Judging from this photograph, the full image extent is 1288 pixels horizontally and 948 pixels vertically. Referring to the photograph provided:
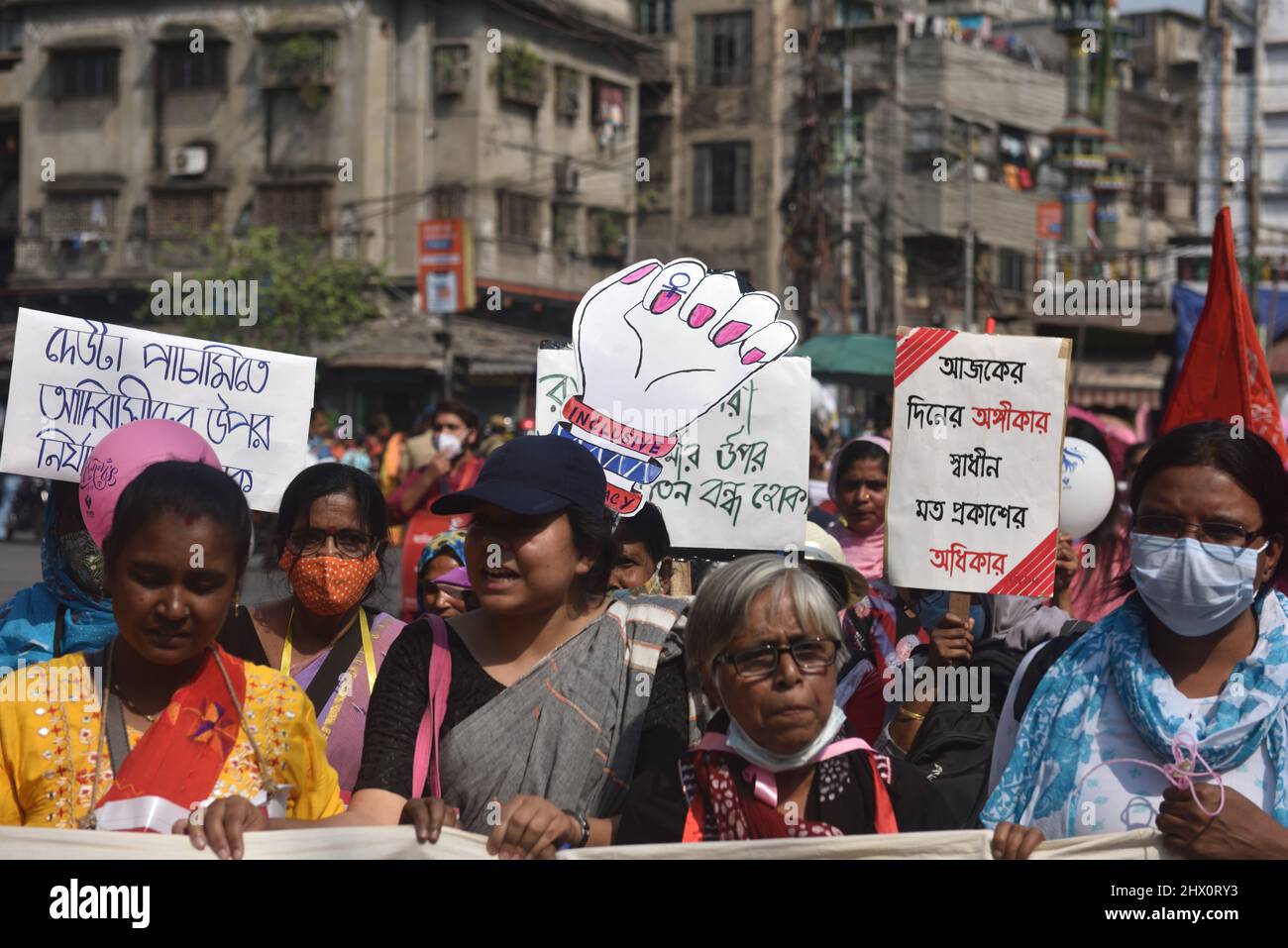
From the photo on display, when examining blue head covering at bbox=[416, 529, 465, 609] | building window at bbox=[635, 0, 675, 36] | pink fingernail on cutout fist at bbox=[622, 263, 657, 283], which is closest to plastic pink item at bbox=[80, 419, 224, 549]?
pink fingernail on cutout fist at bbox=[622, 263, 657, 283]

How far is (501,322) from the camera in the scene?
3984 cm

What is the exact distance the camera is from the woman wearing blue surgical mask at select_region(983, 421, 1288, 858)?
3.22m

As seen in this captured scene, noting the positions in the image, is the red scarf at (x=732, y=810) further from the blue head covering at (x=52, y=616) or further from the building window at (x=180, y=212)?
the building window at (x=180, y=212)

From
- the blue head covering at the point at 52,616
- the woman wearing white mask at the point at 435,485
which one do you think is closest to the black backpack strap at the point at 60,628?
the blue head covering at the point at 52,616

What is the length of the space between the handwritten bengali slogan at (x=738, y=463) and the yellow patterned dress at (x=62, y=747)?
221 centimetres

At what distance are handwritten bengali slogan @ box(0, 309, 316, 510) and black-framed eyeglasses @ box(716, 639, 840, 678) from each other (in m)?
2.41

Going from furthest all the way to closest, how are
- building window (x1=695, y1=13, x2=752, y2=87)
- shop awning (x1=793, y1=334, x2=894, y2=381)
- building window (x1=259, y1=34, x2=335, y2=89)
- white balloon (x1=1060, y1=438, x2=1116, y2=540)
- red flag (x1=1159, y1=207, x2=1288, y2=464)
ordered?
1. building window (x1=695, y1=13, x2=752, y2=87)
2. building window (x1=259, y1=34, x2=335, y2=89)
3. shop awning (x1=793, y1=334, x2=894, y2=381)
4. white balloon (x1=1060, y1=438, x2=1116, y2=540)
5. red flag (x1=1159, y1=207, x2=1288, y2=464)

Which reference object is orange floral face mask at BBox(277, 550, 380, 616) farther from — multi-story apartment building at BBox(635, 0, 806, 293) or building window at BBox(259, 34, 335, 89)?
multi-story apartment building at BBox(635, 0, 806, 293)

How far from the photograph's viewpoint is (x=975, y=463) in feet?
16.6

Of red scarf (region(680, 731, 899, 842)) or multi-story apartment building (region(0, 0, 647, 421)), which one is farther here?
multi-story apartment building (region(0, 0, 647, 421))

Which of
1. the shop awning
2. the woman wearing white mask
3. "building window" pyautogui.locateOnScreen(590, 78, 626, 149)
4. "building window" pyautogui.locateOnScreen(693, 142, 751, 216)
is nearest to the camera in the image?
the woman wearing white mask

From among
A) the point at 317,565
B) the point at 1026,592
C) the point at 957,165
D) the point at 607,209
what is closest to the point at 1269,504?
the point at 1026,592

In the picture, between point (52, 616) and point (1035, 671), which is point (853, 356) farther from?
point (1035, 671)

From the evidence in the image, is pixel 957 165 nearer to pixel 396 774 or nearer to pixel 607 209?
pixel 607 209
